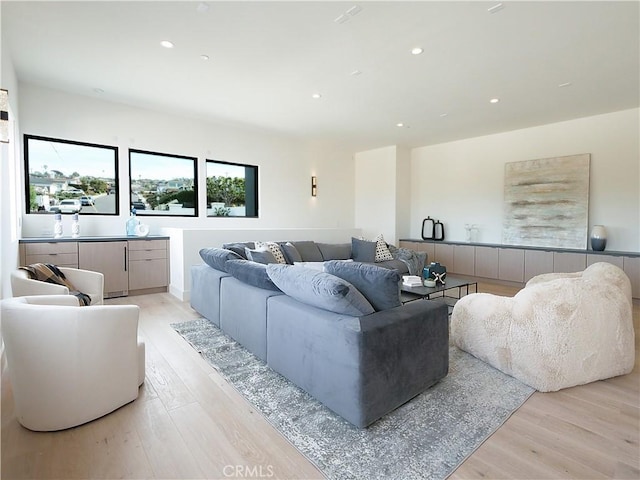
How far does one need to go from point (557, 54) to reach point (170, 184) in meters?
5.62

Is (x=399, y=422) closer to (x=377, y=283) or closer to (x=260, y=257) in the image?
(x=377, y=283)

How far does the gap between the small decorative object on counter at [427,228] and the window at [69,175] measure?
606 cm

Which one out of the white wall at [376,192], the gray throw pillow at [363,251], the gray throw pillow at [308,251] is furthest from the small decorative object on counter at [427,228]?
the gray throw pillow at [308,251]

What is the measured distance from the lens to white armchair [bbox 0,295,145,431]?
5.77ft

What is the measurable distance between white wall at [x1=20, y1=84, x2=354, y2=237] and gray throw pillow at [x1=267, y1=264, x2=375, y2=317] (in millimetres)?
4136

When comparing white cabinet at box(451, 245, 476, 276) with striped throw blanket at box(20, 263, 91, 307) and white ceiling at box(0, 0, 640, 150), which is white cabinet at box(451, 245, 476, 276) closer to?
white ceiling at box(0, 0, 640, 150)

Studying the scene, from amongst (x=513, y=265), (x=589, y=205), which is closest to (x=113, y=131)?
(x=513, y=265)

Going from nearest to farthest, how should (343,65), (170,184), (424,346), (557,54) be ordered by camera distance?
(424,346)
(557,54)
(343,65)
(170,184)

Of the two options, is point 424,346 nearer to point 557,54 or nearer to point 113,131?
point 557,54

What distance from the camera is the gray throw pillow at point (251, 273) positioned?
2.71 m

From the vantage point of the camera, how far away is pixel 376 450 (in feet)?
5.60

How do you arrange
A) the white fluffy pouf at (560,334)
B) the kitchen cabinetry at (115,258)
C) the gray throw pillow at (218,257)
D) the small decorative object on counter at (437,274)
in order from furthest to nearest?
the kitchen cabinetry at (115,258) → the small decorative object on counter at (437,274) → the gray throw pillow at (218,257) → the white fluffy pouf at (560,334)

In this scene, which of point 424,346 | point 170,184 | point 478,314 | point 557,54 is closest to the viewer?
Answer: point 424,346
